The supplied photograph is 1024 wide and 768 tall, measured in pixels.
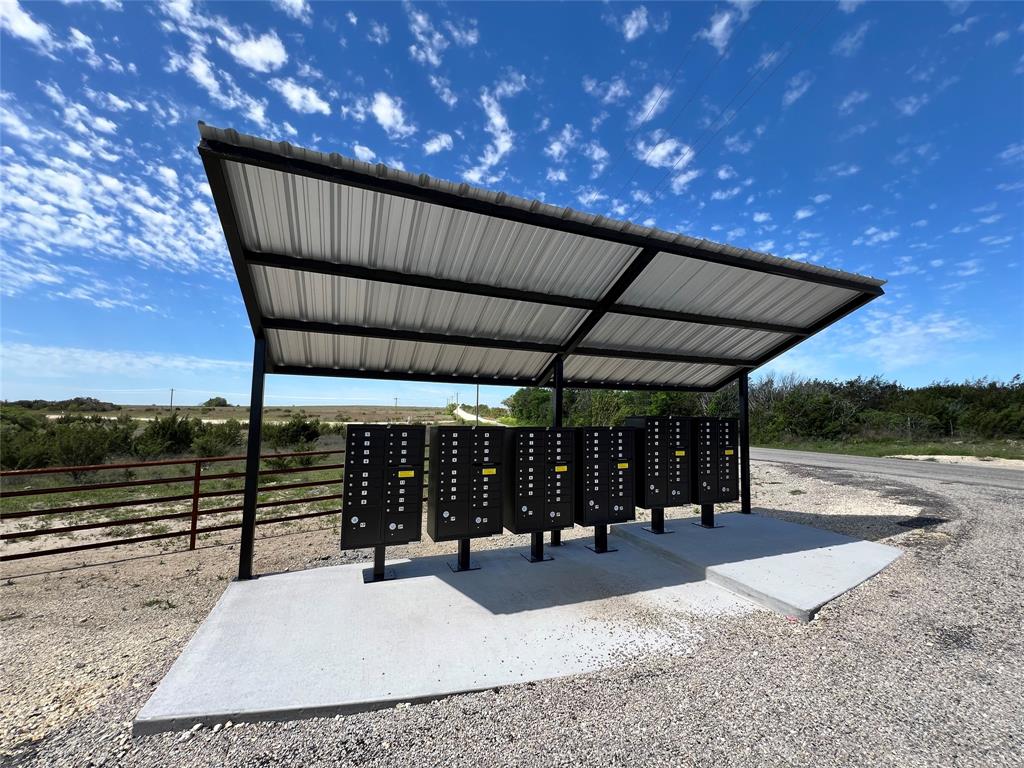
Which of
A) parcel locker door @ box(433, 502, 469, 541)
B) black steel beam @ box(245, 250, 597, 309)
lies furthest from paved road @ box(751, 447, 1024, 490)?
parcel locker door @ box(433, 502, 469, 541)

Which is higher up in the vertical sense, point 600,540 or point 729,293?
point 729,293

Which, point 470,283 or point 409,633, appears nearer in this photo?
point 409,633

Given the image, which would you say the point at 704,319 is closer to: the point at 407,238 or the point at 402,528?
the point at 407,238

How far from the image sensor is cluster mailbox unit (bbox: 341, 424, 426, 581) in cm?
407

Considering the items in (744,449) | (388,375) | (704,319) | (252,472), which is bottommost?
(252,472)

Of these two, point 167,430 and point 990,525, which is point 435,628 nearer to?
point 990,525

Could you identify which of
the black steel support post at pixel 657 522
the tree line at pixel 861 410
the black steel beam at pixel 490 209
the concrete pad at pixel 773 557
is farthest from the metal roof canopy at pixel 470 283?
the tree line at pixel 861 410

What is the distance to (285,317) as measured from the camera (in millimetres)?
4516

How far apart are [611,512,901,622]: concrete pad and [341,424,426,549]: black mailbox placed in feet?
10.2

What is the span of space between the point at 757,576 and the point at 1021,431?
2977 cm

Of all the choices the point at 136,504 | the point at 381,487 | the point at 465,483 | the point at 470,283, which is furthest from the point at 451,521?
the point at 136,504

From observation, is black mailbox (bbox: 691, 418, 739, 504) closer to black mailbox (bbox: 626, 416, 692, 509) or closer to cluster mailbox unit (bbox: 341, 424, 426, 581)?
black mailbox (bbox: 626, 416, 692, 509)

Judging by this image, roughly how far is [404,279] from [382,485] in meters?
1.98

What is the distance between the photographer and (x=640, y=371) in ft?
22.3
